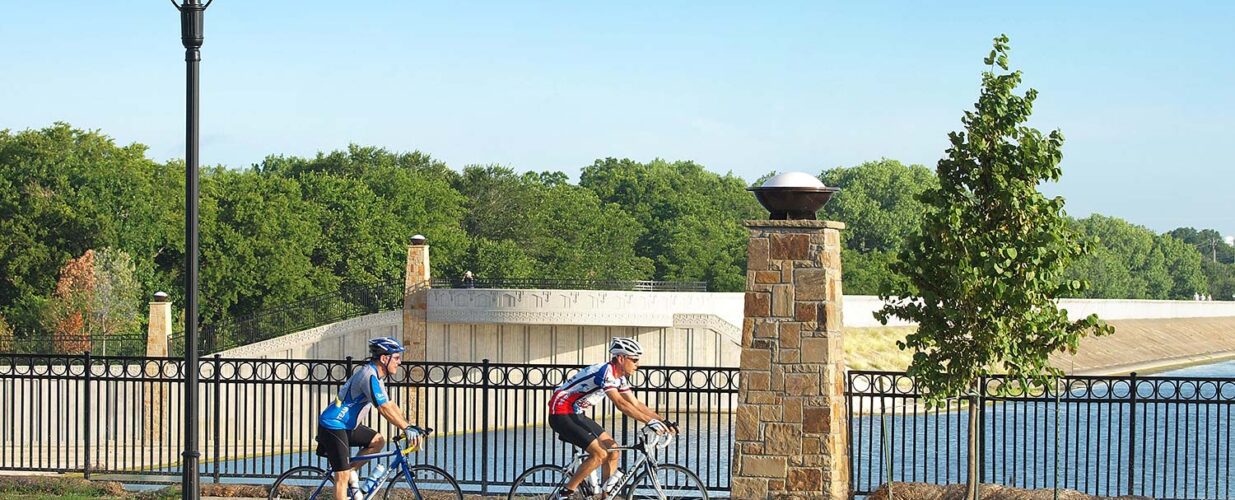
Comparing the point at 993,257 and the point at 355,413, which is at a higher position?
the point at 993,257

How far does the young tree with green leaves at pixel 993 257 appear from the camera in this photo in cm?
1195

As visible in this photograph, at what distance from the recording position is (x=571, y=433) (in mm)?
11133

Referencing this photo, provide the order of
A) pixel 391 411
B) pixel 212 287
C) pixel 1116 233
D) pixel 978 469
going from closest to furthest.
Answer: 1. pixel 391 411
2. pixel 978 469
3. pixel 212 287
4. pixel 1116 233

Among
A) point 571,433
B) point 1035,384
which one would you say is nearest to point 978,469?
point 1035,384

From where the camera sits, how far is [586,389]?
1110 cm

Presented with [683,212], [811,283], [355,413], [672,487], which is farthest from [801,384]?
[683,212]

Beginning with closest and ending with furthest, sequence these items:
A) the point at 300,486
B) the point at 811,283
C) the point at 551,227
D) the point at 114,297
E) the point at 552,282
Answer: the point at 811,283 < the point at 300,486 < the point at 114,297 < the point at 552,282 < the point at 551,227

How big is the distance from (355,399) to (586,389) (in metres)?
1.68

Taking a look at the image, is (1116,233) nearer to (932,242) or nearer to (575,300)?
(575,300)

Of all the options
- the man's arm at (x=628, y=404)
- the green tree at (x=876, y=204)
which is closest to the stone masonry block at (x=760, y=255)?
the man's arm at (x=628, y=404)

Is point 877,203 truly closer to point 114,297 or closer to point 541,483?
point 114,297

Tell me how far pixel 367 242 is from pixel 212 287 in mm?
8544

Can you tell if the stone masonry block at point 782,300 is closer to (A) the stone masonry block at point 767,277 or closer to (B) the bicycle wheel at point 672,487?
(A) the stone masonry block at point 767,277

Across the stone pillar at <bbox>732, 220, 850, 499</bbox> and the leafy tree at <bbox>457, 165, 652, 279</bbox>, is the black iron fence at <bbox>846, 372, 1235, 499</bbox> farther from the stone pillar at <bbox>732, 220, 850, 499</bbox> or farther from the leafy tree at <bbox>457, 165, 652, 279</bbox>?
the leafy tree at <bbox>457, 165, 652, 279</bbox>
